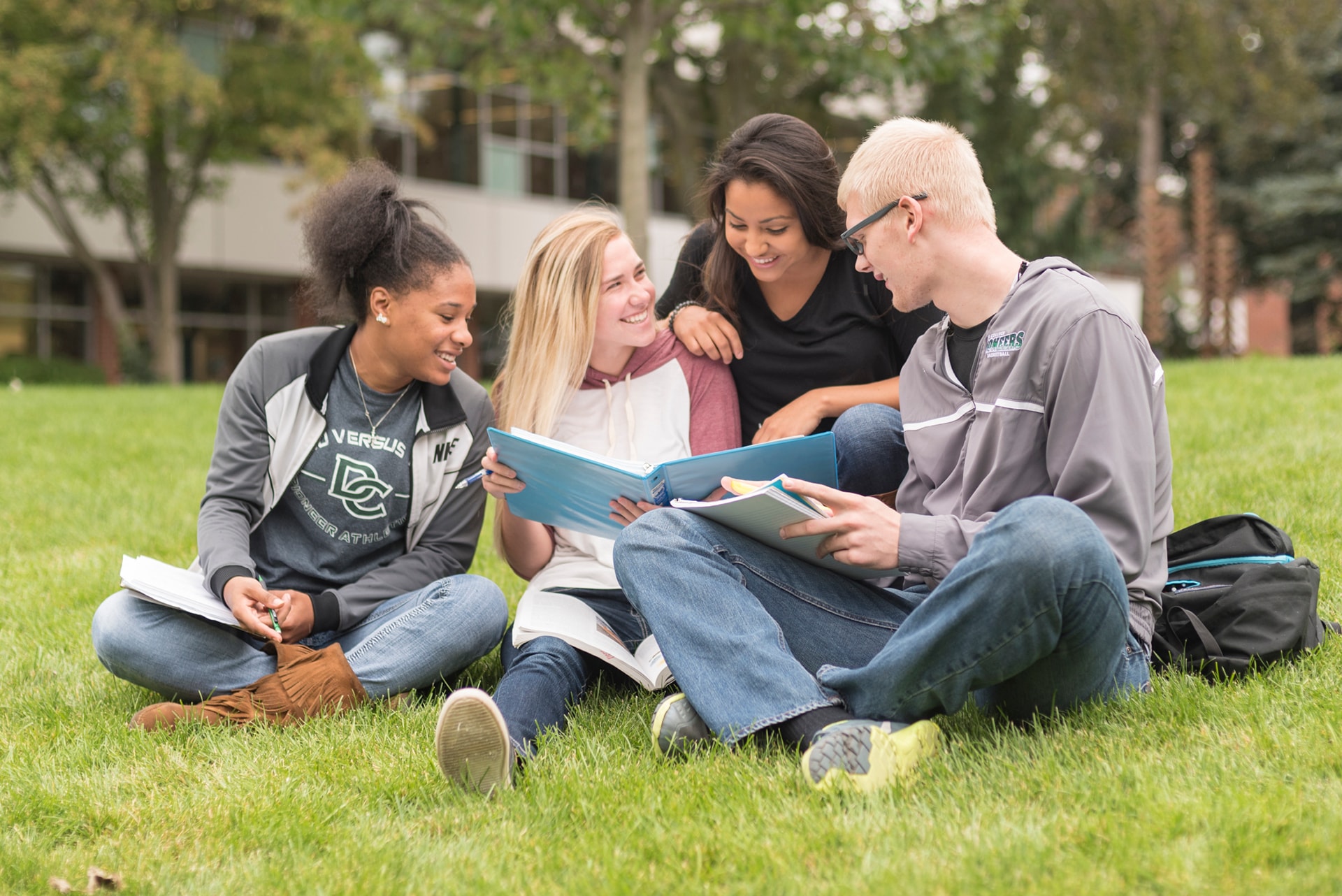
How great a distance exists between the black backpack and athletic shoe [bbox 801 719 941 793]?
83cm

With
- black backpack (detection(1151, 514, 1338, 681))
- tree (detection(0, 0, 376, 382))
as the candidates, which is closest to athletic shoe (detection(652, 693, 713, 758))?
black backpack (detection(1151, 514, 1338, 681))

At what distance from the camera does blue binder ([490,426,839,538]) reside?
9.23ft

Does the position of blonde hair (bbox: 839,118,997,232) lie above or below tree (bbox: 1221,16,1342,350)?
below

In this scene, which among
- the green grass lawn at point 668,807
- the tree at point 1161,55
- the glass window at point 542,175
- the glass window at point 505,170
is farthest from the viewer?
the glass window at point 542,175

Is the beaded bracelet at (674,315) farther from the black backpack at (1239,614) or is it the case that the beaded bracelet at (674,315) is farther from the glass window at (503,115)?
the glass window at (503,115)

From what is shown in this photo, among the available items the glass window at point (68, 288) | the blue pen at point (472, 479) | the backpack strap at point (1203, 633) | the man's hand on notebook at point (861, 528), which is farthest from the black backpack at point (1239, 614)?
the glass window at point (68, 288)

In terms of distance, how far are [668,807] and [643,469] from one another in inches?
32.4

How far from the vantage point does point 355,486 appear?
3.62 metres

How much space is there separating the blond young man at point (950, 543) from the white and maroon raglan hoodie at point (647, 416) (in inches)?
30.6

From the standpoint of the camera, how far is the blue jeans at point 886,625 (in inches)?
87.7

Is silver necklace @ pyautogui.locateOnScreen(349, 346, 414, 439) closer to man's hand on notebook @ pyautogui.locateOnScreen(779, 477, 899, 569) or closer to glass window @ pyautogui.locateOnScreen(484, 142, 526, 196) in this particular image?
man's hand on notebook @ pyautogui.locateOnScreen(779, 477, 899, 569)

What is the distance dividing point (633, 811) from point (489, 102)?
25819mm

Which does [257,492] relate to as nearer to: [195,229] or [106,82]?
[106,82]

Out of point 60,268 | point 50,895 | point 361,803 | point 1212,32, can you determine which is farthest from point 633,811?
point 60,268
